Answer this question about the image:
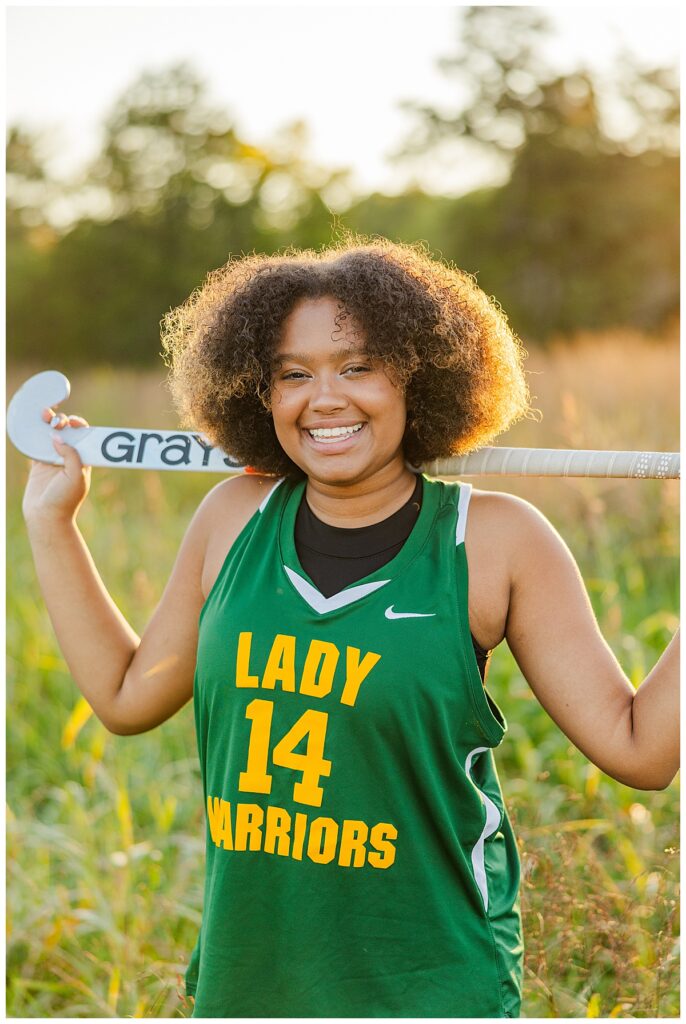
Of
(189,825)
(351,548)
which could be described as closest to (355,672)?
(351,548)

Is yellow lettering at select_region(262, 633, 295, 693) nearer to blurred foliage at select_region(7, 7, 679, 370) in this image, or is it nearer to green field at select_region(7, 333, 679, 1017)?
green field at select_region(7, 333, 679, 1017)

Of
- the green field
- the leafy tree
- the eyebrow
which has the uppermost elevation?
the leafy tree

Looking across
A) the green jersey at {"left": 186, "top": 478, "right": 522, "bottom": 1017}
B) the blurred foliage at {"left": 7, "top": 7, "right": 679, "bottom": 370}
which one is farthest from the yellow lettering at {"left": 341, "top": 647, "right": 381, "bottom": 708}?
the blurred foliage at {"left": 7, "top": 7, "right": 679, "bottom": 370}

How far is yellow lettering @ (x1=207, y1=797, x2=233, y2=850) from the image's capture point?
1781mm

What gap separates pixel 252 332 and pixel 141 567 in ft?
12.3

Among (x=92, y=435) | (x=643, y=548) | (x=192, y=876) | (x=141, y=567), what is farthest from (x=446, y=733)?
(x=141, y=567)

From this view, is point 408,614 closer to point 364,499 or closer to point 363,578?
point 363,578

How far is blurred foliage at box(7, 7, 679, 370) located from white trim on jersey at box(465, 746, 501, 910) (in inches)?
694

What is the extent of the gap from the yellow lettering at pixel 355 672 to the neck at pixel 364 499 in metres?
0.28

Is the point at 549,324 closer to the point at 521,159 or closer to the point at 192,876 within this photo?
the point at 521,159

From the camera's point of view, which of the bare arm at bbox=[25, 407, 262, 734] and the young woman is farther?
the bare arm at bbox=[25, 407, 262, 734]

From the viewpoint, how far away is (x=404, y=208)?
68.2 ft

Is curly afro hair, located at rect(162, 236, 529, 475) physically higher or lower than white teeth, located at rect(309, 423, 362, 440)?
higher

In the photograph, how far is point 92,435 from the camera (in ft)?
6.95
